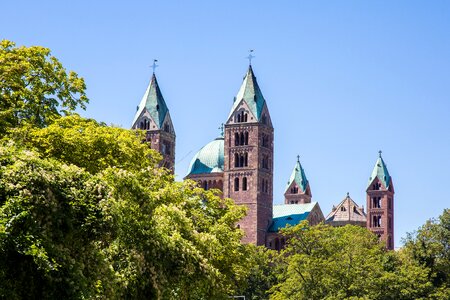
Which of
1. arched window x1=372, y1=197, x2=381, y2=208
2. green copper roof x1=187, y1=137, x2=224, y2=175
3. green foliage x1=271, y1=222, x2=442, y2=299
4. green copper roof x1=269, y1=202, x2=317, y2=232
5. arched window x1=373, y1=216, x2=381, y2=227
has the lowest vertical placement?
green foliage x1=271, y1=222, x2=442, y2=299

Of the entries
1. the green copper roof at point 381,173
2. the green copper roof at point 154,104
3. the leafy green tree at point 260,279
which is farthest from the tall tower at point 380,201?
the leafy green tree at point 260,279

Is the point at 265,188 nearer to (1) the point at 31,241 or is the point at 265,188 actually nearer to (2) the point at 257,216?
(2) the point at 257,216

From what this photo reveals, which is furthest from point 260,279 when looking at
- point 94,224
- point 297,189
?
point 94,224

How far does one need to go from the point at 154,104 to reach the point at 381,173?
48.5 metres

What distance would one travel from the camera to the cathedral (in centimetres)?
13162

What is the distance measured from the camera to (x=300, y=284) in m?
72.6

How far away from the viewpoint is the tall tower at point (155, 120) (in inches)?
Answer: 5517

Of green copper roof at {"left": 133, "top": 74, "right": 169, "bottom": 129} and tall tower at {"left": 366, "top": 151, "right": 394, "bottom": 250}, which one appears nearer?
green copper roof at {"left": 133, "top": 74, "right": 169, "bottom": 129}

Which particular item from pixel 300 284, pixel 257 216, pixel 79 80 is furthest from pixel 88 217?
pixel 257 216

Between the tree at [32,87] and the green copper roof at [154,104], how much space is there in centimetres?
9672

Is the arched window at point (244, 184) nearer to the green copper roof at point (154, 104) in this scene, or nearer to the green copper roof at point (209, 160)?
the green copper roof at point (209, 160)

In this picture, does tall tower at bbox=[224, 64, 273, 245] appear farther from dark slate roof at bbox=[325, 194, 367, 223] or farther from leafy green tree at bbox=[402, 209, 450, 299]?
leafy green tree at bbox=[402, 209, 450, 299]

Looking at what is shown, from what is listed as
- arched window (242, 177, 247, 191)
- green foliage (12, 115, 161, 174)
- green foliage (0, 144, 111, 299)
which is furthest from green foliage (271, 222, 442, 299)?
arched window (242, 177, 247, 191)

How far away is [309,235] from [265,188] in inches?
2250
